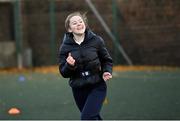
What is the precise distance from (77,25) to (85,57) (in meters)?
0.36

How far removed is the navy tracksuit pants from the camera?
655 cm

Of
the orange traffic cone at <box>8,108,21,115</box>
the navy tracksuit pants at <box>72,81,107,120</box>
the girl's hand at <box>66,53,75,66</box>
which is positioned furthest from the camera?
the orange traffic cone at <box>8,108,21,115</box>

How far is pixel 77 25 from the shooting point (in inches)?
261

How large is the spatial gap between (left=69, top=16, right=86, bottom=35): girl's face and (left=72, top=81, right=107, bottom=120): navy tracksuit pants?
611 mm

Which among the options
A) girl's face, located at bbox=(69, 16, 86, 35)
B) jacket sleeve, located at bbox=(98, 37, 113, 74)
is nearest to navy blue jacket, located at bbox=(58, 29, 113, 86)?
jacket sleeve, located at bbox=(98, 37, 113, 74)

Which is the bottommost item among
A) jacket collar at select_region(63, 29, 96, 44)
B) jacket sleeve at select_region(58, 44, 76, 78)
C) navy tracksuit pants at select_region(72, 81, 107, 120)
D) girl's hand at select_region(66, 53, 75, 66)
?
navy tracksuit pants at select_region(72, 81, 107, 120)

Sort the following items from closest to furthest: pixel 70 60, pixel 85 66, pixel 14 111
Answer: pixel 70 60 < pixel 85 66 < pixel 14 111

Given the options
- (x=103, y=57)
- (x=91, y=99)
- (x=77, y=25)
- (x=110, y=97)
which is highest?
(x=77, y=25)

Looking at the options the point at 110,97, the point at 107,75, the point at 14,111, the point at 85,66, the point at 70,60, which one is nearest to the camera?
the point at 70,60

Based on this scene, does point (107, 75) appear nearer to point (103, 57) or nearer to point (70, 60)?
point (103, 57)

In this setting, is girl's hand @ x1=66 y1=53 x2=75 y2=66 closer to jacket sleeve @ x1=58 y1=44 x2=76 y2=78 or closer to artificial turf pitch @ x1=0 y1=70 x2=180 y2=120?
jacket sleeve @ x1=58 y1=44 x2=76 y2=78

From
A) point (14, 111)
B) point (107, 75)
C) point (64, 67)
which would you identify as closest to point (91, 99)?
point (107, 75)

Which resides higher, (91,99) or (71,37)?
(71,37)

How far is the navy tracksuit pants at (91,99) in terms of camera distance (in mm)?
6554
